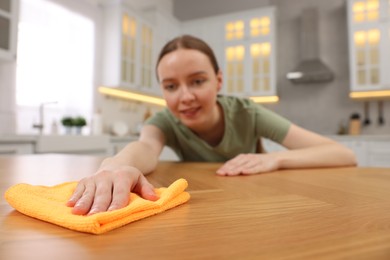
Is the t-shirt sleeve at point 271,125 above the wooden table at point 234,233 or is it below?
above

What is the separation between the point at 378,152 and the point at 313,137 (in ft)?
8.11

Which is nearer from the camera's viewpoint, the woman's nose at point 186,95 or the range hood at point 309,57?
the woman's nose at point 186,95

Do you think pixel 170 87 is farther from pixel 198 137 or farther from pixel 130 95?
pixel 130 95

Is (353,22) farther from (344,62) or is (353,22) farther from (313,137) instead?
(313,137)

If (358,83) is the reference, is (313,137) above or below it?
below

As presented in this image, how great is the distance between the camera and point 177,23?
4.45 m

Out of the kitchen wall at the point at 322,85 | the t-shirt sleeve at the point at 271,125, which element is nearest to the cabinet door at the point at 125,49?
the kitchen wall at the point at 322,85

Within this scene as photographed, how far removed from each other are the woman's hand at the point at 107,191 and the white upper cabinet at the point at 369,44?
144 inches

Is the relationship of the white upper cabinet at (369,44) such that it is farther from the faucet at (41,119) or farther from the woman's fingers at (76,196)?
the woman's fingers at (76,196)

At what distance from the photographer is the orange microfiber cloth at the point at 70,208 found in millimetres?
256

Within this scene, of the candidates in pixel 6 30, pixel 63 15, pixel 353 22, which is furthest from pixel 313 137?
pixel 353 22

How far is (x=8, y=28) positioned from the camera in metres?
2.18

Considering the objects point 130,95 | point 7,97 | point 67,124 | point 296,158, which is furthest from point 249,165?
point 130,95

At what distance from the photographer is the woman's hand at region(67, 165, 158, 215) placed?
314 mm
